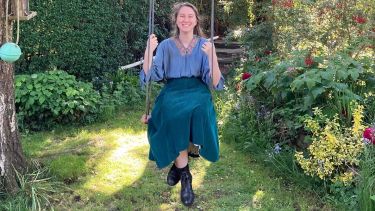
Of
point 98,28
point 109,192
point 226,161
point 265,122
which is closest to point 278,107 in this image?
point 265,122

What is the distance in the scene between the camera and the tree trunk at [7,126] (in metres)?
3.70

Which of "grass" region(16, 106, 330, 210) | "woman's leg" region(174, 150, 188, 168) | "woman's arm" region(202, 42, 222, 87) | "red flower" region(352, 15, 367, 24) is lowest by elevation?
"grass" region(16, 106, 330, 210)

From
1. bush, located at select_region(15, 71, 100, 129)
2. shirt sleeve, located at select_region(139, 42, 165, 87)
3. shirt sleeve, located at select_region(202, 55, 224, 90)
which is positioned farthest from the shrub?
bush, located at select_region(15, 71, 100, 129)

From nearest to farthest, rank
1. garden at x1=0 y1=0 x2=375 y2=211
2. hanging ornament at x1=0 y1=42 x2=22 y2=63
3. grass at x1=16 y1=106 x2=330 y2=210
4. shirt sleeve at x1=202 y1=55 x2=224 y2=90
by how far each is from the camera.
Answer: hanging ornament at x1=0 y1=42 x2=22 y2=63
shirt sleeve at x1=202 y1=55 x2=224 y2=90
garden at x1=0 y1=0 x2=375 y2=211
grass at x1=16 y1=106 x2=330 y2=210

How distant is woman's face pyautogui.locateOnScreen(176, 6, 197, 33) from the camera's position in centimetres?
360

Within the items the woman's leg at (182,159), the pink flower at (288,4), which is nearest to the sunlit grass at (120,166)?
the woman's leg at (182,159)

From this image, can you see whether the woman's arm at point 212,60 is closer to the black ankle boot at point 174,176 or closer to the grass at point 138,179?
the black ankle boot at point 174,176

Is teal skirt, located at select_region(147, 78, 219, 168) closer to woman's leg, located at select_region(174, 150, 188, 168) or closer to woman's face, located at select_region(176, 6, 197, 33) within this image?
woman's leg, located at select_region(174, 150, 188, 168)

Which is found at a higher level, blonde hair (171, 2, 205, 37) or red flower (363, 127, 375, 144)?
blonde hair (171, 2, 205, 37)

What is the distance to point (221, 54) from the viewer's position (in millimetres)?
9945

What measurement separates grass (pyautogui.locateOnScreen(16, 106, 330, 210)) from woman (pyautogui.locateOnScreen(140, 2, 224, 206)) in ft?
1.50

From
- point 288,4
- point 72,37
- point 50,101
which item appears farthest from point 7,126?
point 288,4

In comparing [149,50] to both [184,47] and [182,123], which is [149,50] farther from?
[182,123]

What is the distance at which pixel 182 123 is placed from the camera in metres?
3.48
